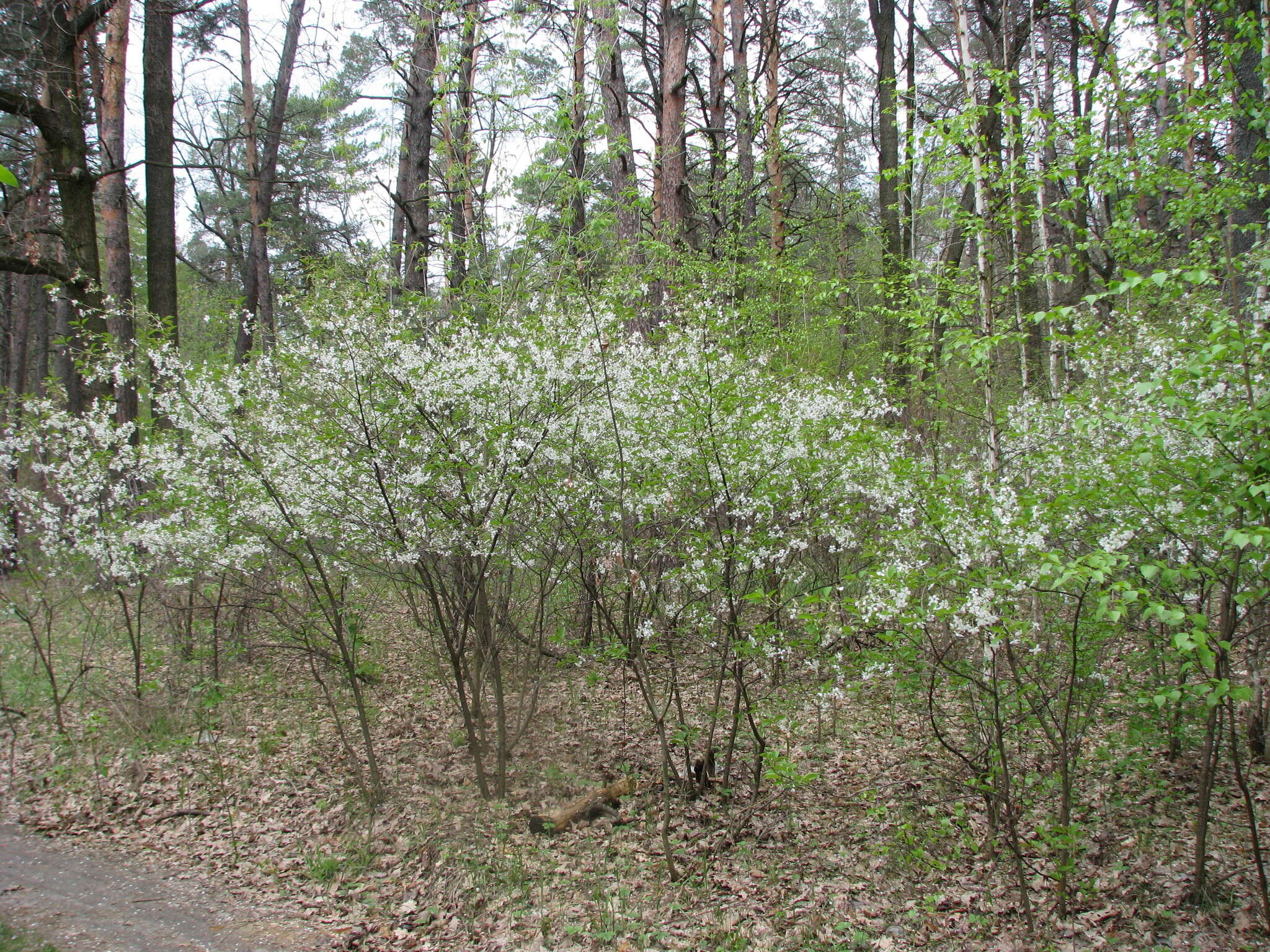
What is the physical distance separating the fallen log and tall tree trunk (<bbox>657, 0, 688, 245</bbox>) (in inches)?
257

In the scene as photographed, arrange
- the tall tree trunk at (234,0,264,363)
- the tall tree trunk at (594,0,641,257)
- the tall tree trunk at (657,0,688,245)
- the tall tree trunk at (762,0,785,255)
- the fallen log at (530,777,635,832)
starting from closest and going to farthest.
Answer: the fallen log at (530,777,635,832)
the tall tree trunk at (594,0,641,257)
the tall tree trunk at (657,0,688,245)
the tall tree trunk at (762,0,785,255)
the tall tree trunk at (234,0,264,363)

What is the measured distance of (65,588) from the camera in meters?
7.54

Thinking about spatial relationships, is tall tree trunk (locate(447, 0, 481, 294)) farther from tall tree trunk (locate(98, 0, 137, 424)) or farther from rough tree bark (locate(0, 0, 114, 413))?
tall tree trunk (locate(98, 0, 137, 424))

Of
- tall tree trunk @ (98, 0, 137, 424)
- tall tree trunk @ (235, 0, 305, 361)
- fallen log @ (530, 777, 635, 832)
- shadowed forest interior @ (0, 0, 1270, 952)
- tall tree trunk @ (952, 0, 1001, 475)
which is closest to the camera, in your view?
shadowed forest interior @ (0, 0, 1270, 952)

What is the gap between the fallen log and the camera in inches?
204

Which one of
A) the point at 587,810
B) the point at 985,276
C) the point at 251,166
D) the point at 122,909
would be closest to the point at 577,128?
the point at 985,276

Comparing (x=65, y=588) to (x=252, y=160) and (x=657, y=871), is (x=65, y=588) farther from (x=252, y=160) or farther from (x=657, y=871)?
(x=252, y=160)

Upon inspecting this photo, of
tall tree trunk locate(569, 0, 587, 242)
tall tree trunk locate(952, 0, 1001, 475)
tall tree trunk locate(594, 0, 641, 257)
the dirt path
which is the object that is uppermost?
tall tree trunk locate(594, 0, 641, 257)

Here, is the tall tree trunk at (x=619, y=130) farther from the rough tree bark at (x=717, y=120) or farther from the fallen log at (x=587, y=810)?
the fallen log at (x=587, y=810)

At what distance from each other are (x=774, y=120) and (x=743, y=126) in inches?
59.0

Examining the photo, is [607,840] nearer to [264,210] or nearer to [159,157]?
[159,157]

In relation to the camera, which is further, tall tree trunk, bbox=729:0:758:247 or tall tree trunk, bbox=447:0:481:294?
tall tree trunk, bbox=729:0:758:247

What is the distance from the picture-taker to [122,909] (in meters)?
4.27

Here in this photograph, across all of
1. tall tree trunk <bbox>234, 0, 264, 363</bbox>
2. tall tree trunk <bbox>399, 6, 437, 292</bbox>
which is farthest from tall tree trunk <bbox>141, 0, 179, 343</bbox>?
tall tree trunk <bbox>234, 0, 264, 363</bbox>
